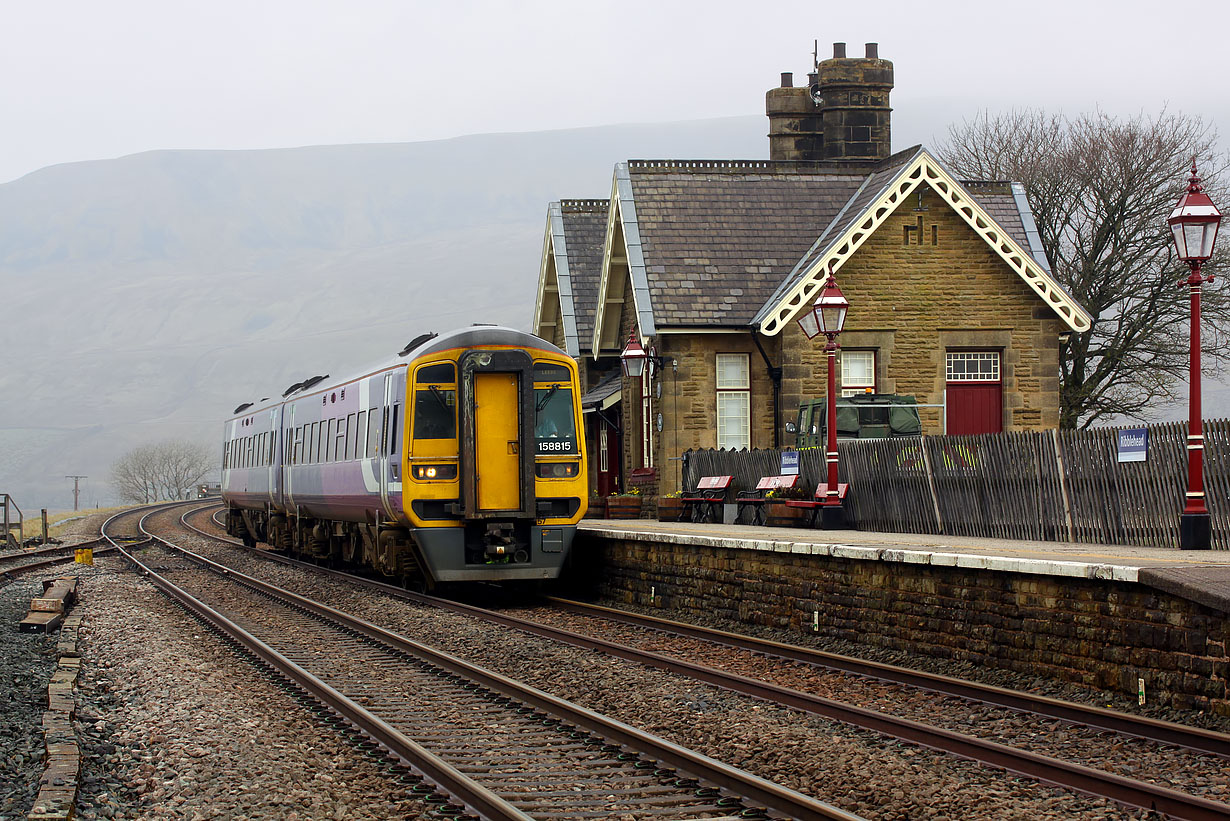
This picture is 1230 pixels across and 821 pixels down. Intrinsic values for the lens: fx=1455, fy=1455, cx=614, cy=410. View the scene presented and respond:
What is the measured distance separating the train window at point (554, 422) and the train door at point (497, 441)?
0.31 metres

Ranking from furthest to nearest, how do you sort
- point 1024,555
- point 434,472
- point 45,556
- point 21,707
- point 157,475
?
point 157,475 < point 45,556 < point 434,472 < point 1024,555 < point 21,707

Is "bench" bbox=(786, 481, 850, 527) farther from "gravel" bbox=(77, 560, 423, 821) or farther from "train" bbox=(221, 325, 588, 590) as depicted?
"gravel" bbox=(77, 560, 423, 821)

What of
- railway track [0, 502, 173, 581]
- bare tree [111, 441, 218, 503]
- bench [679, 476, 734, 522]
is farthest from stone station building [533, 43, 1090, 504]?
bare tree [111, 441, 218, 503]

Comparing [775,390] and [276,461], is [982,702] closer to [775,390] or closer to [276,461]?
[775,390]

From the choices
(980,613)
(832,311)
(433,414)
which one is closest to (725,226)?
(832,311)

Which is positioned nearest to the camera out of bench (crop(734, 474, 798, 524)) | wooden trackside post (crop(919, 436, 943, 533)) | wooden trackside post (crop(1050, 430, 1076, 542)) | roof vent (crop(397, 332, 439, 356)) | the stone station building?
wooden trackside post (crop(1050, 430, 1076, 542))

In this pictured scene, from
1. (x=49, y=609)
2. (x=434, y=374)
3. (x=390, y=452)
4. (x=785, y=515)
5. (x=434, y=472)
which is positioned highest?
(x=434, y=374)

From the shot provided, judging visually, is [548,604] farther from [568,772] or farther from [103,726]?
[568,772]

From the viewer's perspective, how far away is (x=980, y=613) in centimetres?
1104

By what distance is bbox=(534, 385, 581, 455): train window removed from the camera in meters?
17.4

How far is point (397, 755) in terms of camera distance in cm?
818

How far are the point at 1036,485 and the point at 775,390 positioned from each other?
10.9 m

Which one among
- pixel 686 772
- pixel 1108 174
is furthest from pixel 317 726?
pixel 1108 174

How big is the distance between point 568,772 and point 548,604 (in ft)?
33.1
